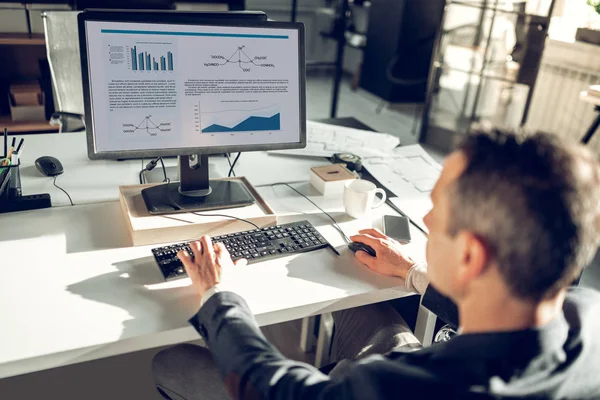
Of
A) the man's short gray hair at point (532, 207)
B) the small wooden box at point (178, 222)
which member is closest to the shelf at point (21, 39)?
the small wooden box at point (178, 222)

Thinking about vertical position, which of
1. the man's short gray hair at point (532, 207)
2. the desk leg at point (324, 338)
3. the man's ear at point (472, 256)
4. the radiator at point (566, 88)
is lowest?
the desk leg at point (324, 338)

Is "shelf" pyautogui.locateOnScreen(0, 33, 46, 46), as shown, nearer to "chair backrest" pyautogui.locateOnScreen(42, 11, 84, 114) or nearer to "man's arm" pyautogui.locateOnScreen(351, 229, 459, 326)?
"chair backrest" pyautogui.locateOnScreen(42, 11, 84, 114)

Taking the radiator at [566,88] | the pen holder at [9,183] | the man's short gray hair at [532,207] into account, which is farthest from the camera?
the radiator at [566,88]

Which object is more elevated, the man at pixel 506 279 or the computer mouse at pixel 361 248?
the man at pixel 506 279

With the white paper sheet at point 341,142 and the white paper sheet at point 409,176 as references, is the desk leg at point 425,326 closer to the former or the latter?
the white paper sheet at point 409,176

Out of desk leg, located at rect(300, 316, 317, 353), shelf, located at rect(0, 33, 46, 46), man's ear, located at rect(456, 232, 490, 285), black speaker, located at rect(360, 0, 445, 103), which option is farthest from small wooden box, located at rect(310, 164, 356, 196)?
black speaker, located at rect(360, 0, 445, 103)

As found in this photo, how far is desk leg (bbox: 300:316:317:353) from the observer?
1.88 meters

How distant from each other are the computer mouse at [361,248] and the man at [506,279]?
44 centimetres

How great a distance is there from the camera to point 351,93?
224 inches

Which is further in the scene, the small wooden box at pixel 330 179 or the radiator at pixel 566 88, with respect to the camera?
the radiator at pixel 566 88

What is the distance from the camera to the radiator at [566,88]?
3.68 m

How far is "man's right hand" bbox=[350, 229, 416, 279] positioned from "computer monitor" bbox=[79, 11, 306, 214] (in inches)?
14.0

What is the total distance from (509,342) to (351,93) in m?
5.18

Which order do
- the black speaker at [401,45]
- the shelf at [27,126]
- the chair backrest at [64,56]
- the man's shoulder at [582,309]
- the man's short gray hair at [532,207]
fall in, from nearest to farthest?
the man's short gray hair at [532,207], the man's shoulder at [582,309], the chair backrest at [64,56], the shelf at [27,126], the black speaker at [401,45]
